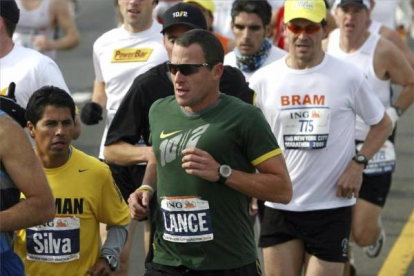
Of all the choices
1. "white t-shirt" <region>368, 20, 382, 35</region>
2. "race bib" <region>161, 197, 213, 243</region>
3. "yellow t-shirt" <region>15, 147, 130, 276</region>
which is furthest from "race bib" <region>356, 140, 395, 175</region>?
"race bib" <region>161, 197, 213, 243</region>

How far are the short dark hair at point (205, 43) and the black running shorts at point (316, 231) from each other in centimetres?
188

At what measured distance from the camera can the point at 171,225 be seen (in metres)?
6.67

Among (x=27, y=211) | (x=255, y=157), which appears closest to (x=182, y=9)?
(x=255, y=157)

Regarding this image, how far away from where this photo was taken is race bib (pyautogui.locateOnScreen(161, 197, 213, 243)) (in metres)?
6.55

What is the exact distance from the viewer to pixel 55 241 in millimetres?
6785

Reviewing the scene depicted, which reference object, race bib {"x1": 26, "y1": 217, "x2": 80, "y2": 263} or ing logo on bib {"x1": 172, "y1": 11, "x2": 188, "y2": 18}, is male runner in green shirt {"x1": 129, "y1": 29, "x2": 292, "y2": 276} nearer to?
race bib {"x1": 26, "y1": 217, "x2": 80, "y2": 263}

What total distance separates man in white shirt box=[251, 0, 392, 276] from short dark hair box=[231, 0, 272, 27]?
1.67m

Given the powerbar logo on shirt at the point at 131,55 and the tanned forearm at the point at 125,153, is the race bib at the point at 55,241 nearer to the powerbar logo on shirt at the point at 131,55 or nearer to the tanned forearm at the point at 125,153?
the tanned forearm at the point at 125,153

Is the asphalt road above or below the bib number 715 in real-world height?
below

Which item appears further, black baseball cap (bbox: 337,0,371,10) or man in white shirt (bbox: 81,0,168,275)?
black baseball cap (bbox: 337,0,371,10)

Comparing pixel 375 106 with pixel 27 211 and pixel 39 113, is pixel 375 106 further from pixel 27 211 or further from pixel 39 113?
pixel 27 211

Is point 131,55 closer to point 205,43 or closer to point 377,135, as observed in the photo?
point 377,135

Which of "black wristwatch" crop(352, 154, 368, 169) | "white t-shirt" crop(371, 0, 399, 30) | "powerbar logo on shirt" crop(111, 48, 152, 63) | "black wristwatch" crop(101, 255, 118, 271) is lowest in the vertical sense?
"black wristwatch" crop(101, 255, 118, 271)

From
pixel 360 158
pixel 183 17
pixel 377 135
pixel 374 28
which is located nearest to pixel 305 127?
pixel 360 158
